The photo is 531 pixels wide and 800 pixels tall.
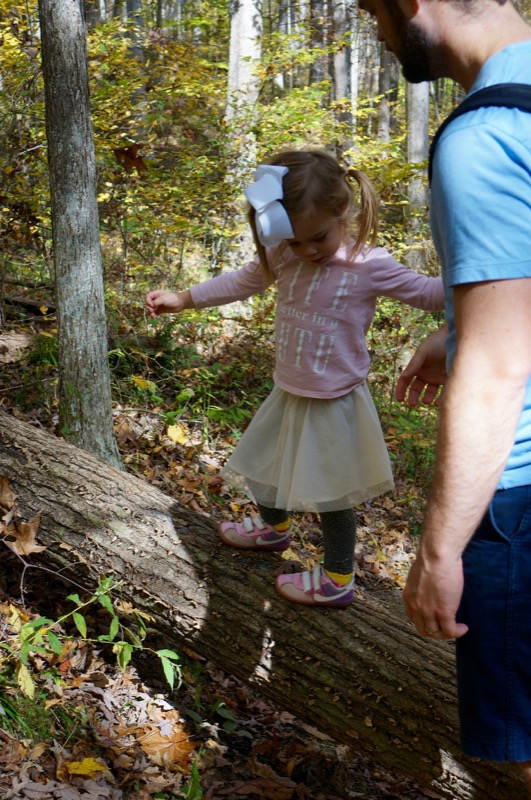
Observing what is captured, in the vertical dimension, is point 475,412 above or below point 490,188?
below

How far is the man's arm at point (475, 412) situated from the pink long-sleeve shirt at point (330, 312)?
4.22 feet

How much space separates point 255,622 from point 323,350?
1153mm

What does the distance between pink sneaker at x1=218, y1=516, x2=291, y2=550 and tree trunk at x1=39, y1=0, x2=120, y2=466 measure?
4.84 feet

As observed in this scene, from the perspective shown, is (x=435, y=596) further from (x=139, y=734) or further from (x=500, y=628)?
(x=139, y=734)

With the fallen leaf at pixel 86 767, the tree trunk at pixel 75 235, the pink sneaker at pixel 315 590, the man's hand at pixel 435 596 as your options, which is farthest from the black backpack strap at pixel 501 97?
the tree trunk at pixel 75 235

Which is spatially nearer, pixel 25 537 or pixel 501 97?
pixel 501 97

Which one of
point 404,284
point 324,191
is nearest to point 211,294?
point 324,191

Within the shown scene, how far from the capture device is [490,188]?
1.30m

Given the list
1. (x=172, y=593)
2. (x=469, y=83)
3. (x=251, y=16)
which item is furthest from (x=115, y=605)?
(x=251, y=16)

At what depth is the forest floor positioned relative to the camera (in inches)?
99.3

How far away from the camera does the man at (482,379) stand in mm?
1306

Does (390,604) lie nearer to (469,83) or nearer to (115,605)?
(115,605)

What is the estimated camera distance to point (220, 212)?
25.1ft

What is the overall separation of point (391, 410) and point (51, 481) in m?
4.22
